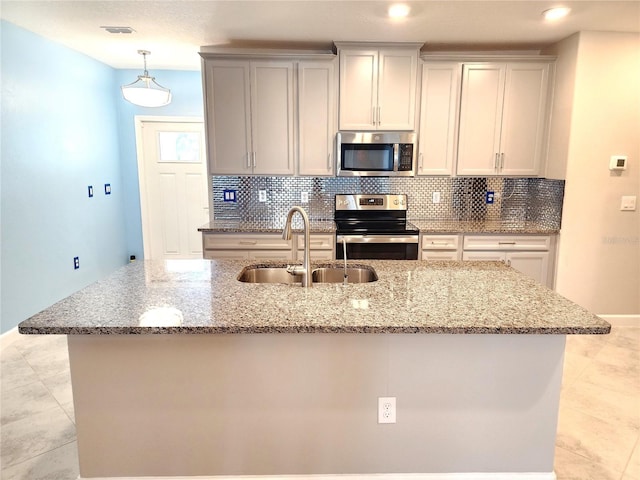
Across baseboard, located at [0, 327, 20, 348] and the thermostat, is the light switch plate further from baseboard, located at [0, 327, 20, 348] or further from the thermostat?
baseboard, located at [0, 327, 20, 348]

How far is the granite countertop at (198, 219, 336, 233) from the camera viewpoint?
3.45 m

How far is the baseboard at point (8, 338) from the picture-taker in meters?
3.03

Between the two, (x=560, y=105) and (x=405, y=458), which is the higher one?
(x=560, y=105)

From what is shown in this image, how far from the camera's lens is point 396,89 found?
3.52 m

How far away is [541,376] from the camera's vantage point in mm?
1587

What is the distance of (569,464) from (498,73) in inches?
120

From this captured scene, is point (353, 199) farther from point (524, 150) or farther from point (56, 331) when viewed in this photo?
point (56, 331)

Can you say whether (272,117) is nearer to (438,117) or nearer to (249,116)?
(249,116)

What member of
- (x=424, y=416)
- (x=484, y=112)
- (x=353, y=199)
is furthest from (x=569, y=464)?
(x=484, y=112)

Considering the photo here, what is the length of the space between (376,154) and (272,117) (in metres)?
0.99

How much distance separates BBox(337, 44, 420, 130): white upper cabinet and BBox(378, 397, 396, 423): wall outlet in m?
2.57

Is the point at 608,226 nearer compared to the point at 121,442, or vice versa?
the point at 121,442

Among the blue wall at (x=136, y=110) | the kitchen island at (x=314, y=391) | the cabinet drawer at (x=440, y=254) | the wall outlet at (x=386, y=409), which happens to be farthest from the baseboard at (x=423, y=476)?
the blue wall at (x=136, y=110)

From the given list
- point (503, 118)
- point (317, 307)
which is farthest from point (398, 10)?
point (317, 307)
